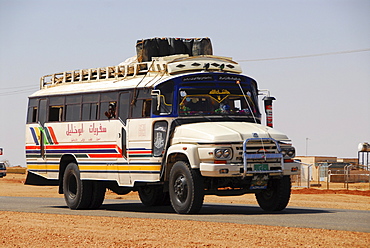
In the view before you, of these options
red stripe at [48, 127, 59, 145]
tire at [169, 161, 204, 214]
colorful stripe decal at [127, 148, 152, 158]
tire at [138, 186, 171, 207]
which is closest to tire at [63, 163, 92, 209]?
red stripe at [48, 127, 59, 145]

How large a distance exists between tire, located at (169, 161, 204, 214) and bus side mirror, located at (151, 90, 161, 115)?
1.66m

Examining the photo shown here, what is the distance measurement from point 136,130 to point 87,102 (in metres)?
2.72

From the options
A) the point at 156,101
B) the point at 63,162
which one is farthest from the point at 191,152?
the point at 63,162

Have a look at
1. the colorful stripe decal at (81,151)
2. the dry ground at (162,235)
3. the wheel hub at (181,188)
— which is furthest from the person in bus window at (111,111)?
the dry ground at (162,235)

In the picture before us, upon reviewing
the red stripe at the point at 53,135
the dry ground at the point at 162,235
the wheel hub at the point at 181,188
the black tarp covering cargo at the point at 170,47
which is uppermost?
the black tarp covering cargo at the point at 170,47

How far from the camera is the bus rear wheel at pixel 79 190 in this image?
72.1 ft

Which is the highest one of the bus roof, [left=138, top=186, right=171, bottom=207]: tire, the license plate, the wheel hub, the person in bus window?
the bus roof

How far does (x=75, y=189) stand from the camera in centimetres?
2248

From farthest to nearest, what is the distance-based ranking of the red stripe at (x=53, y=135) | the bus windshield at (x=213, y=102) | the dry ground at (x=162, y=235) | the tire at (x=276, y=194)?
the red stripe at (x=53, y=135) < the bus windshield at (x=213, y=102) < the tire at (x=276, y=194) < the dry ground at (x=162, y=235)

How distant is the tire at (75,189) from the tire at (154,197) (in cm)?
188

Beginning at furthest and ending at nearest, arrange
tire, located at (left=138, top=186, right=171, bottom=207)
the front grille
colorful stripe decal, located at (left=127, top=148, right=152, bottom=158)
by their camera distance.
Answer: tire, located at (left=138, top=186, right=171, bottom=207)
colorful stripe decal, located at (left=127, top=148, right=152, bottom=158)
the front grille

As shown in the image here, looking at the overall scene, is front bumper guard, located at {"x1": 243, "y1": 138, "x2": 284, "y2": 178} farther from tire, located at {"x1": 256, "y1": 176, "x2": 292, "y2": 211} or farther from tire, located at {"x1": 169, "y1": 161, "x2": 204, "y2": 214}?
tire, located at {"x1": 169, "y1": 161, "x2": 204, "y2": 214}

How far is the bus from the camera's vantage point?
17.8 m

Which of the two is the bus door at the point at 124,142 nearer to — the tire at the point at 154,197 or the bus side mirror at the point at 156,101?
the bus side mirror at the point at 156,101
